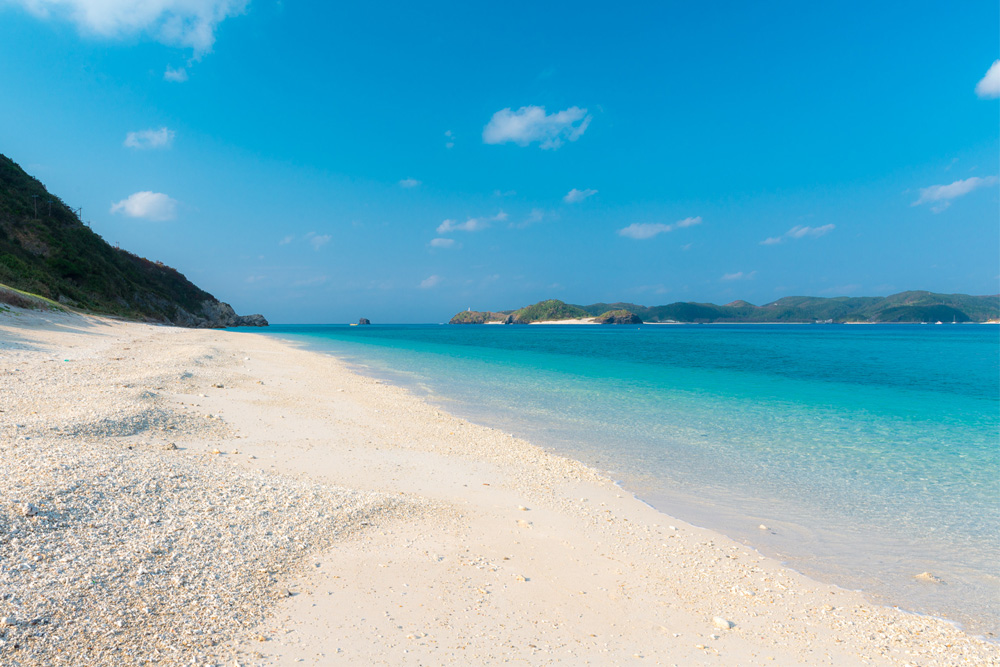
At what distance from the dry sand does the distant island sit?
31.1 metres

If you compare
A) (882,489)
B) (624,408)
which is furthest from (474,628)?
(624,408)

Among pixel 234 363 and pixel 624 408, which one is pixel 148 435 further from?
pixel 234 363

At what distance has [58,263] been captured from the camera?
158 feet

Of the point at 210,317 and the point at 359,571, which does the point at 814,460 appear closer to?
the point at 359,571

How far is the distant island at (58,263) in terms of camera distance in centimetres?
3969

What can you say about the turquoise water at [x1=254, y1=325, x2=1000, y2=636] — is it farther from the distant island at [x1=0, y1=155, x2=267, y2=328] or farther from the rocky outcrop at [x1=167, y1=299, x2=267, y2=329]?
the rocky outcrop at [x1=167, y1=299, x2=267, y2=329]

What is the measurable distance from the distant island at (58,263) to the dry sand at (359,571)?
31.1 metres

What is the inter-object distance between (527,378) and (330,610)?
21727 millimetres

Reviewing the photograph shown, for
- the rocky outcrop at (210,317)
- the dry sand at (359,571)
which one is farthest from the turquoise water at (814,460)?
the rocky outcrop at (210,317)

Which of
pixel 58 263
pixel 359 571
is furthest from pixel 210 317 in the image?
pixel 359 571

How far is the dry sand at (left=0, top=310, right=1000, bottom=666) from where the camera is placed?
3.34 metres

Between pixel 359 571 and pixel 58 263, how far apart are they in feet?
210

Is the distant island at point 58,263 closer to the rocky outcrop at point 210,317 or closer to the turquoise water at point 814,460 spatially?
the rocky outcrop at point 210,317

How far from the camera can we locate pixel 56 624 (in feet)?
9.99
